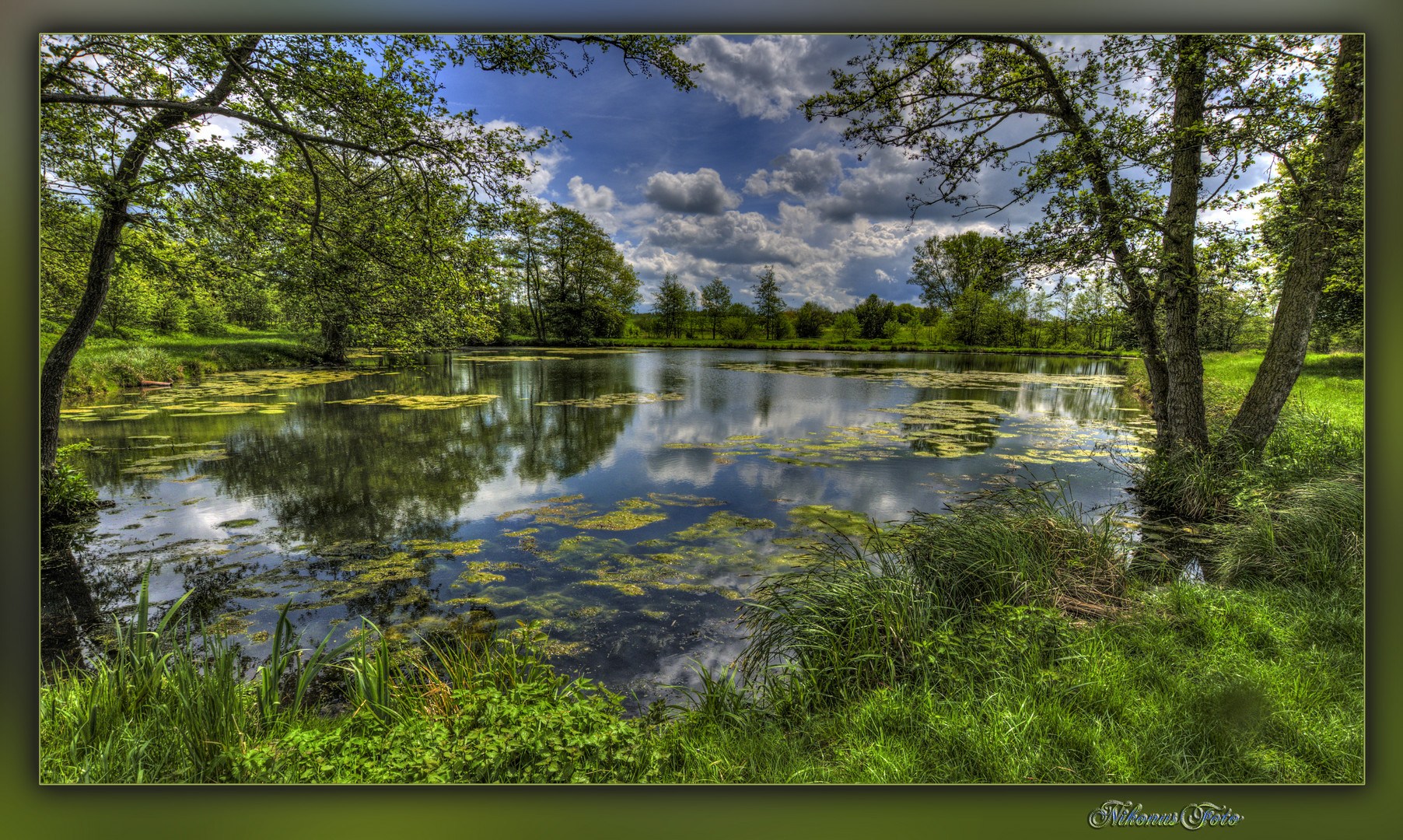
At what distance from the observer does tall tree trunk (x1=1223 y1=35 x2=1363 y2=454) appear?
2.34 meters

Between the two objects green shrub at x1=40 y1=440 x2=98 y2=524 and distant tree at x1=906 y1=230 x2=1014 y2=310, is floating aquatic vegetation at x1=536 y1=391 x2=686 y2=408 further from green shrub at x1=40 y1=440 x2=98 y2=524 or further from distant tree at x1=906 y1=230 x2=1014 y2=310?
green shrub at x1=40 y1=440 x2=98 y2=524

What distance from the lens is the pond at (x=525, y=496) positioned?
10.1 ft

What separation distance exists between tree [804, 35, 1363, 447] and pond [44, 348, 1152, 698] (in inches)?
64.8

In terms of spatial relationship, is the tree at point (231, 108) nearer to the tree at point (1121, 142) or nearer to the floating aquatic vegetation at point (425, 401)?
the tree at point (1121, 142)

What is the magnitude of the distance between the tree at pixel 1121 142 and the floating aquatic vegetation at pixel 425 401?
9041 mm

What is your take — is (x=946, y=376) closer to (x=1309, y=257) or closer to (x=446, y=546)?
(x=1309, y=257)

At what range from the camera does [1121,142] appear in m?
3.59

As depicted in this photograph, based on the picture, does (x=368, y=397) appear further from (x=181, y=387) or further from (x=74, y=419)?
(x=74, y=419)

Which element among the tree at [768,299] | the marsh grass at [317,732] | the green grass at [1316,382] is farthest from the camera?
the tree at [768,299]

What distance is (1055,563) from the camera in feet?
9.66

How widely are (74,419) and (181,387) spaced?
131 inches

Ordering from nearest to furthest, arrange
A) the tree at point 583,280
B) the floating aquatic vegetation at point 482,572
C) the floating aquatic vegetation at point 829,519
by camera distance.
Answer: the floating aquatic vegetation at point 482,572, the floating aquatic vegetation at point 829,519, the tree at point 583,280

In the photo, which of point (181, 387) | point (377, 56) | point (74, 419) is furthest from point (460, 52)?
point (181, 387)

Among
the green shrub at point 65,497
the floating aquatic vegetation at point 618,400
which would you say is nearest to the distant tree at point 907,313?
the floating aquatic vegetation at point 618,400
